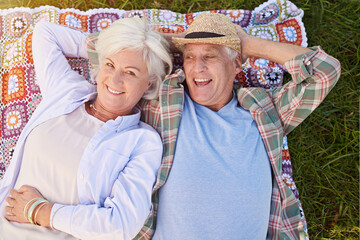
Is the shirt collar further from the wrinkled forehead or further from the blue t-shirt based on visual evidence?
the wrinkled forehead

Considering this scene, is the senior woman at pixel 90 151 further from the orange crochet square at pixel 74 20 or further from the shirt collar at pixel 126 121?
the orange crochet square at pixel 74 20

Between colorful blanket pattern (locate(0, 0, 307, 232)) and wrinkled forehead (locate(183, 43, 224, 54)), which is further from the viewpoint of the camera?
colorful blanket pattern (locate(0, 0, 307, 232))

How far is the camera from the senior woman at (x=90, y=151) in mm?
2324

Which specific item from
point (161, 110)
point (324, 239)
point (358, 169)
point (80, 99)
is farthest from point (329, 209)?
point (80, 99)

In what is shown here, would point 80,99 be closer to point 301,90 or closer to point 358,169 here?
point 301,90

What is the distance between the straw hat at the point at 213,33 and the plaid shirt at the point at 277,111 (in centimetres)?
33

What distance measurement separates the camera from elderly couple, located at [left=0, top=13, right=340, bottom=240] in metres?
2.38

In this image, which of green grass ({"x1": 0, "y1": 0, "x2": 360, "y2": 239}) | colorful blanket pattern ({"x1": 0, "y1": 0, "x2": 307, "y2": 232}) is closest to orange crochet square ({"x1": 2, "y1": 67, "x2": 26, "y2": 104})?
colorful blanket pattern ({"x1": 0, "y1": 0, "x2": 307, "y2": 232})

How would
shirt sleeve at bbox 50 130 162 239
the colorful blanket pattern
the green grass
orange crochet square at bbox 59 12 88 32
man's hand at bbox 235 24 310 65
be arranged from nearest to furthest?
shirt sleeve at bbox 50 130 162 239 < man's hand at bbox 235 24 310 65 < the colorful blanket pattern < orange crochet square at bbox 59 12 88 32 < the green grass

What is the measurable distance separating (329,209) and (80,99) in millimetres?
2855

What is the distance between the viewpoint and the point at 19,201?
2385 mm

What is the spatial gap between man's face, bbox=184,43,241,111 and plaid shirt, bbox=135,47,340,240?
0.15 meters

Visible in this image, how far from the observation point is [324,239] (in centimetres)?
325

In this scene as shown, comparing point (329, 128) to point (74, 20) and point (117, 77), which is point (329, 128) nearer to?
point (117, 77)
